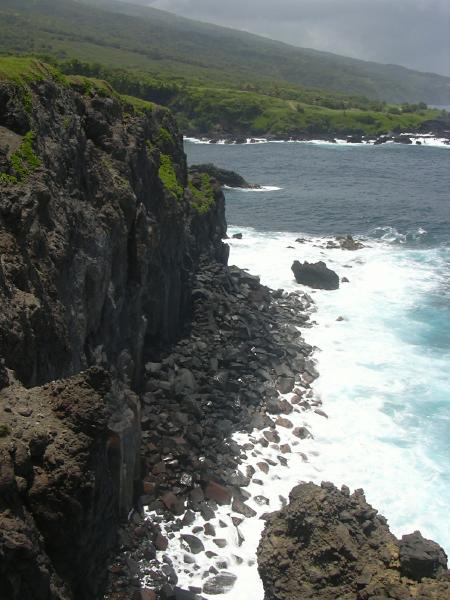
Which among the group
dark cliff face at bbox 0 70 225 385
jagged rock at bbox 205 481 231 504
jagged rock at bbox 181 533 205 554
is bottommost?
jagged rock at bbox 181 533 205 554

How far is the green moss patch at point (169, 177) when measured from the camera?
33.3m

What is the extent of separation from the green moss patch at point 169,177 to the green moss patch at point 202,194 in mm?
3459

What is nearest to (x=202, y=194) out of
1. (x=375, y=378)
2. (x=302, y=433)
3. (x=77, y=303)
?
(x=375, y=378)

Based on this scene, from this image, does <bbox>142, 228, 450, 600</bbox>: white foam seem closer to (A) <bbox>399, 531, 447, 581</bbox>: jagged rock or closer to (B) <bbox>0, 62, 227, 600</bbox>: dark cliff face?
(B) <bbox>0, 62, 227, 600</bbox>: dark cliff face

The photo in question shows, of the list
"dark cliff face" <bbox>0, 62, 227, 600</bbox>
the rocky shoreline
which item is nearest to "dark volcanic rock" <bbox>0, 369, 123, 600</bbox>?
"dark cliff face" <bbox>0, 62, 227, 600</bbox>

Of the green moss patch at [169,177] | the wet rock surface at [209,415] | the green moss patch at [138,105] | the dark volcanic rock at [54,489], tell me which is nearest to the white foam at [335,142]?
the green moss patch at [169,177]

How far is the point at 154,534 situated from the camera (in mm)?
17938

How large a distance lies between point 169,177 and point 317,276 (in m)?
12.9

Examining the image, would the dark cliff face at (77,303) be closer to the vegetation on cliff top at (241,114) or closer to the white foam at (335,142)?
the white foam at (335,142)

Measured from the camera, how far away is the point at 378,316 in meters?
36.6

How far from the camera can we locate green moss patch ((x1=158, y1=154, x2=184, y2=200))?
33312 mm

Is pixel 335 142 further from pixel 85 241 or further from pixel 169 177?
pixel 85 241

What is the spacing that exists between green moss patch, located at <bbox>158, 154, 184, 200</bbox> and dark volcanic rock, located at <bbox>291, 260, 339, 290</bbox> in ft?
35.8

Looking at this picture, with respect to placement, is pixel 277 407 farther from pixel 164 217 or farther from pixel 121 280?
pixel 164 217
